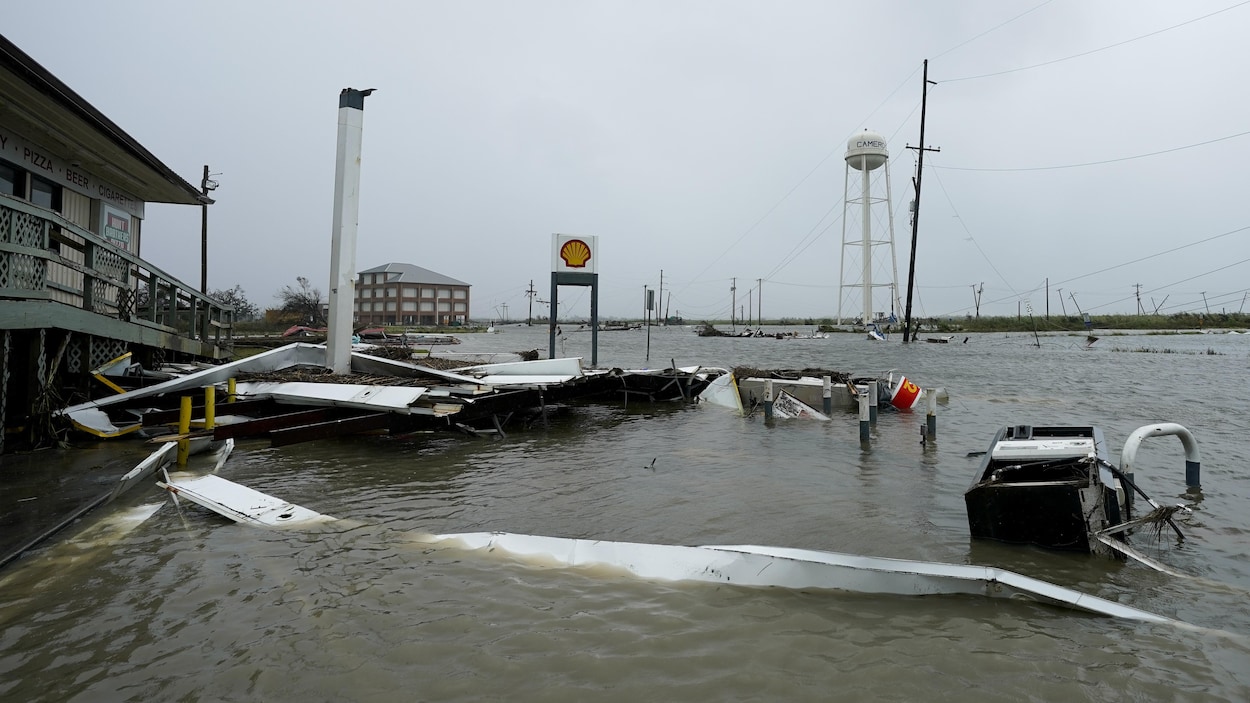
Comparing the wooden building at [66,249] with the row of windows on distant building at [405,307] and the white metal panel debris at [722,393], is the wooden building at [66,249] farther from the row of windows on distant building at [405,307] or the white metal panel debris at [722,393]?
the row of windows on distant building at [405,307]

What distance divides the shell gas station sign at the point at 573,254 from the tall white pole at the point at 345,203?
21.3 feet

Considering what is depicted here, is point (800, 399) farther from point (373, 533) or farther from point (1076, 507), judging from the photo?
point (373, 533)

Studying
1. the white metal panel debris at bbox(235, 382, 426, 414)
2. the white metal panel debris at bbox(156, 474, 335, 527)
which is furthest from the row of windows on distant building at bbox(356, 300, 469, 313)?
the white metal panel debris at bbox(156, 474, 335, 527)

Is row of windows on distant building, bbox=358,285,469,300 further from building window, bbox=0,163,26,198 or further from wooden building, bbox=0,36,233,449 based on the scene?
building window, bbox=0,163,26,198

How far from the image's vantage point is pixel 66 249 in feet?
39.5

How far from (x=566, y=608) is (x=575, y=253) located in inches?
537

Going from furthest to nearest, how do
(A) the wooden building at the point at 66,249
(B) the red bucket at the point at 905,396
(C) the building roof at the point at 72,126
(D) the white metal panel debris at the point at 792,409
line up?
(B) the red bucket at the point at 905,396
(D) the white metal panel debris at the point at 792,409
(C) the building roof at the point at 72,126
(A) the wooden building at the point at 66,249

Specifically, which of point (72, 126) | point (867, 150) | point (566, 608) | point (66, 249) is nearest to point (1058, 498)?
point (566, 608)

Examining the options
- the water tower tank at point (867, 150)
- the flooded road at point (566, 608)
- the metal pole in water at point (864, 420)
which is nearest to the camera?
the flooded road at point (566, 608)

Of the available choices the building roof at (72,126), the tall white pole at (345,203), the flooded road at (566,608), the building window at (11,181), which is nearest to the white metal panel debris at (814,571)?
the flooded road at (566,608)

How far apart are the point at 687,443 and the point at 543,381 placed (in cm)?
307

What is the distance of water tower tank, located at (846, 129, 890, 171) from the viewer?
7369 centimetres

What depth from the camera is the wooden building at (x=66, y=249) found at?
7.42 metres

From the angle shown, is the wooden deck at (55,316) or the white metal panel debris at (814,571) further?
the wooden deck at (55,316)
